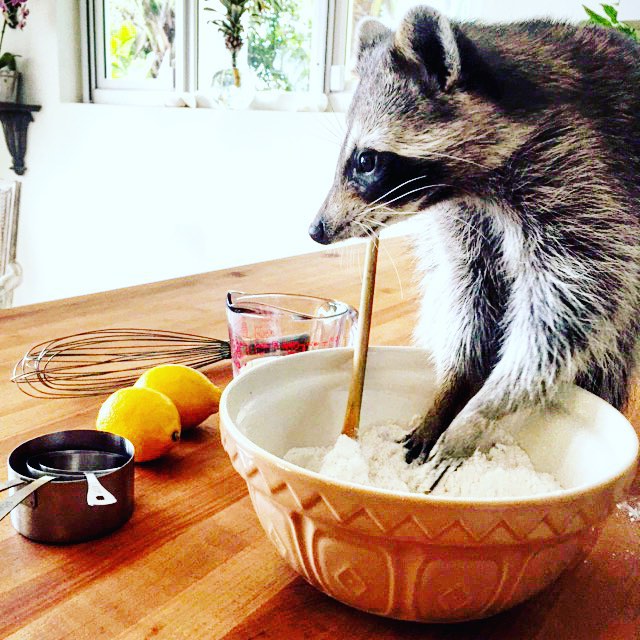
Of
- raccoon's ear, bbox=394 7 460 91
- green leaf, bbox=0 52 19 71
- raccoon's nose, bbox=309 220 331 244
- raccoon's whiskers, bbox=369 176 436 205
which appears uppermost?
green leaf, bbox=0 52 19 71

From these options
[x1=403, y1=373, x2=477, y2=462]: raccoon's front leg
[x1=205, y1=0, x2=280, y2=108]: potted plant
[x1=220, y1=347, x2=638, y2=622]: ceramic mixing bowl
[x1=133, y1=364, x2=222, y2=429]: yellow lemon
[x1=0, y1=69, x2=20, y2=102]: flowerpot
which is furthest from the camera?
[x1=0, y1=69, x2=20, y2=102]: flowerpot

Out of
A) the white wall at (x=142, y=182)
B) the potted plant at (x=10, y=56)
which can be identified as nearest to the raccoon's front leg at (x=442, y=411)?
the white wall at (x=142, y=182)

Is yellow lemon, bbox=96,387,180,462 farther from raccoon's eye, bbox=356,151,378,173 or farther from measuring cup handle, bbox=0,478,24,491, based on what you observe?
raccoon's eye, bbox=356,151,378,173

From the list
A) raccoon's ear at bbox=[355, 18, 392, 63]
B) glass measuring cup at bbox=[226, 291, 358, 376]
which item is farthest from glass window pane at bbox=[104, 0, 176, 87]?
raccoon's ear at bbox=[355, 18, 392, 63]

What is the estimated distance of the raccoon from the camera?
0.51m

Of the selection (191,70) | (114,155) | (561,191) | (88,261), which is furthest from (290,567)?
(88,261)

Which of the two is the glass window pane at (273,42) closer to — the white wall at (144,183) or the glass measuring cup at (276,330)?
the white wall at (144,183)

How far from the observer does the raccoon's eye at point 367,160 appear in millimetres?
563

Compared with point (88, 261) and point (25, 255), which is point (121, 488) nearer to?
point (88, 261)

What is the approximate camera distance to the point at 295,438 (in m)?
0.63

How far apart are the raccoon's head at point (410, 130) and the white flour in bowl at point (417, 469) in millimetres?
186

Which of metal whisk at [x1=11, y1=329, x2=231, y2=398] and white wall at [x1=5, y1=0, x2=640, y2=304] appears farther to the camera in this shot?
white wall at [x1=5, y1=0, x2=640, y2=304]

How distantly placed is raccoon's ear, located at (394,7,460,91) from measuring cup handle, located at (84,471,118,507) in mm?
415

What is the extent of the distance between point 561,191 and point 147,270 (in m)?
2.88
